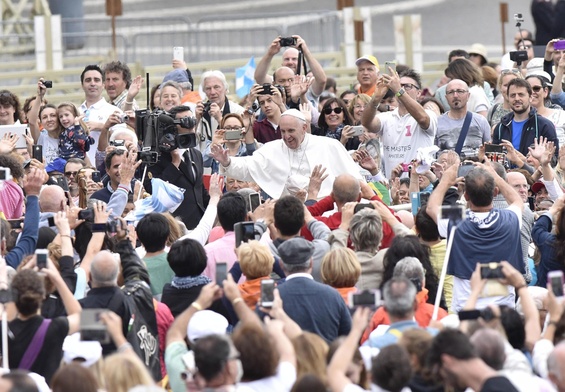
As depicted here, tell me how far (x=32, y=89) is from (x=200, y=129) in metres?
6.98

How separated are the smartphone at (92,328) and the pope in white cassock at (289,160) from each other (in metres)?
4.68

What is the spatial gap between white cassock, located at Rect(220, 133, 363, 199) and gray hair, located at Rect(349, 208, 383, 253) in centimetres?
236

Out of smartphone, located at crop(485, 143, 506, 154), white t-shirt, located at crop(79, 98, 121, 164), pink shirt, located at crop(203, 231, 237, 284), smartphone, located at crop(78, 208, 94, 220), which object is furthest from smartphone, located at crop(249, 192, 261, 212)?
white t-shirt, located at crop(79, 98, 121, 164)

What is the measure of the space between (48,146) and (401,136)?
3.26 m

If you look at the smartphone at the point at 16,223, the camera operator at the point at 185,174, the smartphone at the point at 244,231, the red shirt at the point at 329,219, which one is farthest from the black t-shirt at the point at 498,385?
the camera operator at the point at 185,174

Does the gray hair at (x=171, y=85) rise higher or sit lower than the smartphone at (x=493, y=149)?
higher

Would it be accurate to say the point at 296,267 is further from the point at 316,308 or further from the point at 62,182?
the point at 62,182

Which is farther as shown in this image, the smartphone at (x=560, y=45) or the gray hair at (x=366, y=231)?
the smartphone at (x=560, y=45)

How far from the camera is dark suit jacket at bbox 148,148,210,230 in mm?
12320

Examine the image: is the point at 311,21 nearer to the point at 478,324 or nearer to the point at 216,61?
the point at 216,61

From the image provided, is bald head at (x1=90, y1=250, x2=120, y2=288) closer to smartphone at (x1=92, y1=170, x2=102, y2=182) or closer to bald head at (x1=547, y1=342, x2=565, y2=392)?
bald head at (x1=547, y1=342, x2=565, y2=392)

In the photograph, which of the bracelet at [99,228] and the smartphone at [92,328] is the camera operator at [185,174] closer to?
the bracelet at [99,228]

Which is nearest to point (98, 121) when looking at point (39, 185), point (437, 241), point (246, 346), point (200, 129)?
point (200, 129)

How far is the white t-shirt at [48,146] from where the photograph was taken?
13.9 m
